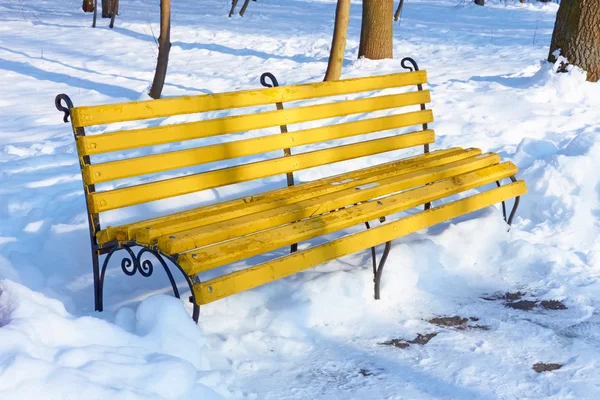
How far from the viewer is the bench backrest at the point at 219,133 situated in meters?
3.54

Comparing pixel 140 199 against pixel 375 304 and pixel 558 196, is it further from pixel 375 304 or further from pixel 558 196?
pixel 558 196

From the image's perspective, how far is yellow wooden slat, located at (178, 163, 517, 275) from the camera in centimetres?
320

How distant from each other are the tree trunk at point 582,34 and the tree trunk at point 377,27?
312 centimetres

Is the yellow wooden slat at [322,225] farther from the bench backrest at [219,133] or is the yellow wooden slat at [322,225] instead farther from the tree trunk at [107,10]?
the tree trunk at [107,10]

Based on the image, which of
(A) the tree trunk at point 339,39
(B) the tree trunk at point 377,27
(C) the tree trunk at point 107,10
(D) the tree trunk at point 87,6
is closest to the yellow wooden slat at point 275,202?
(A) the tree trunk at point 339,39

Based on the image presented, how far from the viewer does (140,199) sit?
3619 millimetres

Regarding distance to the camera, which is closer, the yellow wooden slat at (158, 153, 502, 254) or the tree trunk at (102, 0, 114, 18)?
the yellow wooden slat at (158, 153, 502, 254)

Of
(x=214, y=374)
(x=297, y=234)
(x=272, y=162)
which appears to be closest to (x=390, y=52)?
(x=272, y=162)

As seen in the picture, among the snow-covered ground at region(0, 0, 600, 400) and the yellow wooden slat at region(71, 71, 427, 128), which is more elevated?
the yellow wooden slat at region(71, 71, 427, 128)

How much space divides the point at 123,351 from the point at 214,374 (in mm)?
357

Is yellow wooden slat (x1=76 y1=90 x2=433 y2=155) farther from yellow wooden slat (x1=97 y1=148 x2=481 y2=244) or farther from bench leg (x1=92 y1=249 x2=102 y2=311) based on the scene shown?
bench leg (x1=92 y1=249 x2=102 y2=311)

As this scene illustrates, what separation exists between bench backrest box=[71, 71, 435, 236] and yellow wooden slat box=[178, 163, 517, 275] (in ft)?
1.72

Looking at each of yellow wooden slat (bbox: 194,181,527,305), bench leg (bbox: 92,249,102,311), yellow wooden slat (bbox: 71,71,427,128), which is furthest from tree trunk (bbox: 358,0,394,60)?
bench leg (bbox: 92,249,102,311)

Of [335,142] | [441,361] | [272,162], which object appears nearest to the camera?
[441,361]
